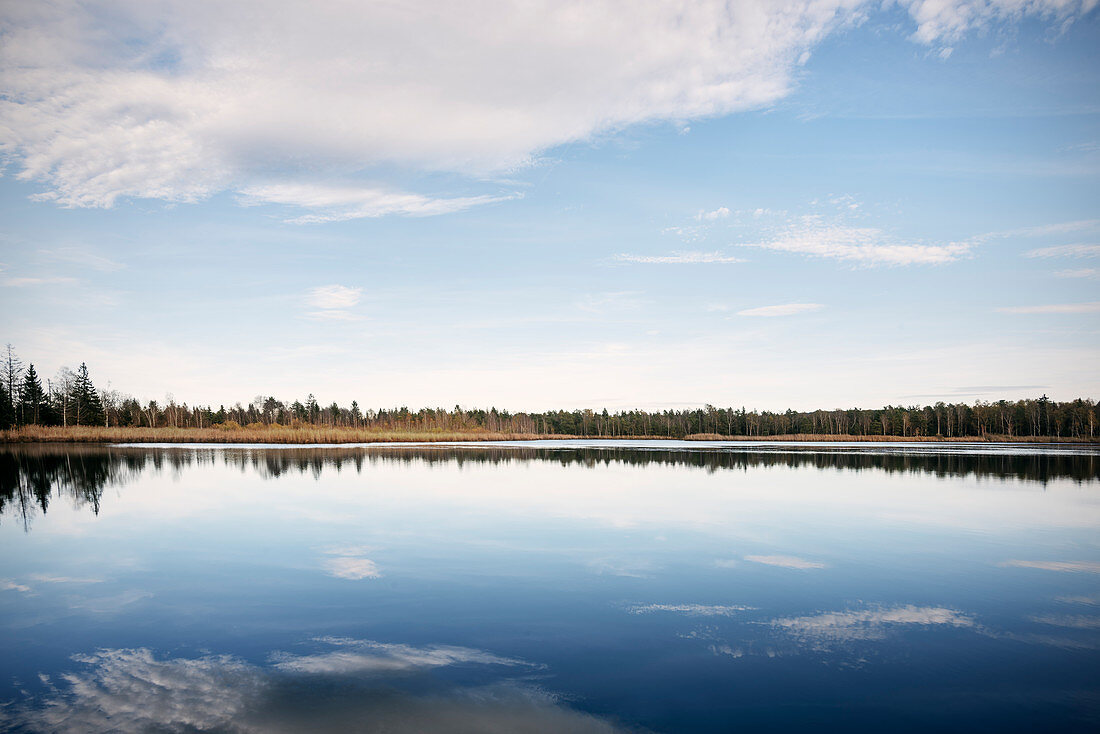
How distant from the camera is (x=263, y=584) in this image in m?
9.62

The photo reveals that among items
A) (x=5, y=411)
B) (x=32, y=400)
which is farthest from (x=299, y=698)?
(x=32, y=400)

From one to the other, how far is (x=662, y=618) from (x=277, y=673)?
15.2 ft

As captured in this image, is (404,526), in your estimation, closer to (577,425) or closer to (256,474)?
(256,474)

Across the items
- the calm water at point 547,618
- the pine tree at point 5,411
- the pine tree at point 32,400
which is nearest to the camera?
the calm water at point 547,618

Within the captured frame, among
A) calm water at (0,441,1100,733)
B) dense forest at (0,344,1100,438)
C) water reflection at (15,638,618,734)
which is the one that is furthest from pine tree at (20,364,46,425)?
water reflection at (15,638,618,734)

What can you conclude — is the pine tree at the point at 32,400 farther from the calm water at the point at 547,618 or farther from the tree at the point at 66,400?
the calm water at the point at 547,618

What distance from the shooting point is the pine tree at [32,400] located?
238 ft

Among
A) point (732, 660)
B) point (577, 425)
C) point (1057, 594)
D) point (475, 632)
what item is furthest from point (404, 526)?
point (577, 425)

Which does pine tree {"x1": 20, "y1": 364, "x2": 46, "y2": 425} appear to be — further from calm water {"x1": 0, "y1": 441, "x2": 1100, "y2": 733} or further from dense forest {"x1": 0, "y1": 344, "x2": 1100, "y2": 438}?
calm water {"x1": 0, "y1": 441, "x2": 1100, "y2": 733}

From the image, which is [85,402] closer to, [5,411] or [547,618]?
[5,411]

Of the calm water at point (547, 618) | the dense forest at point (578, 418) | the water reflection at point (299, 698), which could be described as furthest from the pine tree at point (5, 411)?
the water reflection at point (299, 698)

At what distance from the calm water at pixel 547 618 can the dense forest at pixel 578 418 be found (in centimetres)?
6980

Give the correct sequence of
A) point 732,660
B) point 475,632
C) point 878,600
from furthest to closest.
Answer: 1. point 878,600
2. point 475,632
3. point 732,660

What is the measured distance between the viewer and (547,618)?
26.1 feet
